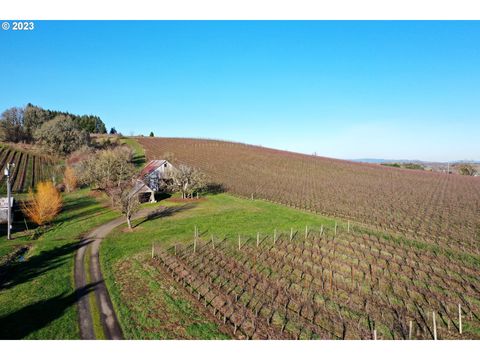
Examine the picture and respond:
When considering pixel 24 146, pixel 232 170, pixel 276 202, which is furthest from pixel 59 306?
pixel 24 146

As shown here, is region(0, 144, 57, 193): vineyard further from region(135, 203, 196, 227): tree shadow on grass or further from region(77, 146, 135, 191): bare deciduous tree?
region(135, 203, 196, 227): tree shadow on grass

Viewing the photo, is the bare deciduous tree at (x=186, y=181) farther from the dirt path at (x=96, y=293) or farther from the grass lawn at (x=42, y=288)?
the dirt path at (x=96, y=293)

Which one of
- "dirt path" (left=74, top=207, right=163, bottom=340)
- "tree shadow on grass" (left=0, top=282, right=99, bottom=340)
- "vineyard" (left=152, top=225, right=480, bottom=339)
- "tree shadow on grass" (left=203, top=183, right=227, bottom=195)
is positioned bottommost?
"tree shadow on grass" (left=0, top=282, right=99, bottom=340)

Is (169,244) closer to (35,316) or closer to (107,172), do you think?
(35,316)

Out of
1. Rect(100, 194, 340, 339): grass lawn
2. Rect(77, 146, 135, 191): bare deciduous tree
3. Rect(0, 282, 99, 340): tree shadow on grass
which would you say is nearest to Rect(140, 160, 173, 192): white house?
Rect(77, 146, 135, 191): bare deciduous tree

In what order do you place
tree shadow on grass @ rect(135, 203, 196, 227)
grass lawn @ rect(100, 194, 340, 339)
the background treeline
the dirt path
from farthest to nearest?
the background treeline < tree shadow on grass @ rect(135, 203, 196, 227) < grass lawn @ rect(100, 194, 340, 339) < the dirt path

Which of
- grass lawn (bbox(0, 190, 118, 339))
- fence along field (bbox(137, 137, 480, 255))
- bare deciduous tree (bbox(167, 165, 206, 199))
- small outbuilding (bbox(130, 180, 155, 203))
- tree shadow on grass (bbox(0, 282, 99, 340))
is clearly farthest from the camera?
bare deciduous tree (bbox(167, 165, 206, 199))

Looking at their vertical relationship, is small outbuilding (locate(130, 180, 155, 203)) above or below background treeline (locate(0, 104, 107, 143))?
→ below

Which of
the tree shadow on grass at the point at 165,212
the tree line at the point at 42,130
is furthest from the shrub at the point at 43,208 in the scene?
the tree line at the point at 42,130
